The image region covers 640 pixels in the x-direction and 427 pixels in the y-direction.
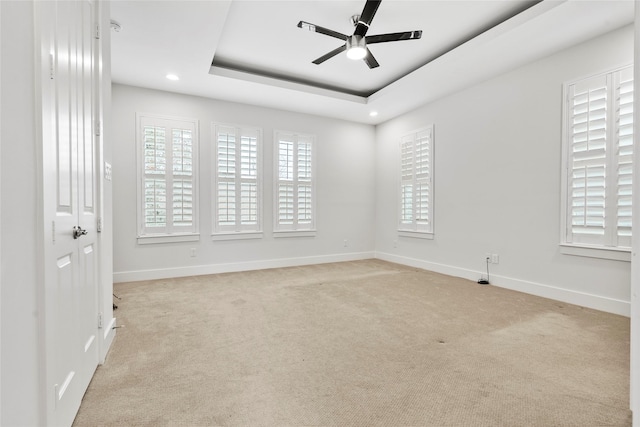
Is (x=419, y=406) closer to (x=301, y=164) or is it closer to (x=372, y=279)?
(x=372, y=279)

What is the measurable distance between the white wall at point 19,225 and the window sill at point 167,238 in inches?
142

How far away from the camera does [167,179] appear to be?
449 cm

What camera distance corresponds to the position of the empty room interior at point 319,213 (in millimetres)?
1306

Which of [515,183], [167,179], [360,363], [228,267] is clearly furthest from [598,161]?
[167,179]

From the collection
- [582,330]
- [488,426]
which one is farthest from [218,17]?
[582,330]

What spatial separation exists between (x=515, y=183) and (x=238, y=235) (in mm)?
Answer: 4055

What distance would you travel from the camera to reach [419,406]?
1592 millimetres

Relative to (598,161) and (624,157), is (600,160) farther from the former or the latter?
(624,157)

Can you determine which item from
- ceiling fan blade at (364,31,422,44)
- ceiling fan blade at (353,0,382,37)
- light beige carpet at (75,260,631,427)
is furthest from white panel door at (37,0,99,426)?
ceiling fan blade at (364,31,422,44)

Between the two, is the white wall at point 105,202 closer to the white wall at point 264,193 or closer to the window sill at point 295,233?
the white wall at point 264,193

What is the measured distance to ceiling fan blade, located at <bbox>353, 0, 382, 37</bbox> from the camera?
247 centimetres

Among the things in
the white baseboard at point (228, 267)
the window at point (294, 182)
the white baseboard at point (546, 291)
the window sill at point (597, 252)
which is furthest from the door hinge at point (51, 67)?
the white baseboard at point (546, 291)

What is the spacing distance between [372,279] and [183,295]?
2.52 metres

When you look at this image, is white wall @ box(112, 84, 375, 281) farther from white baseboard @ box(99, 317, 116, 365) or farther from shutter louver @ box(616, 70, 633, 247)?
shutter louver @ box(616, 70, 633, 247)
